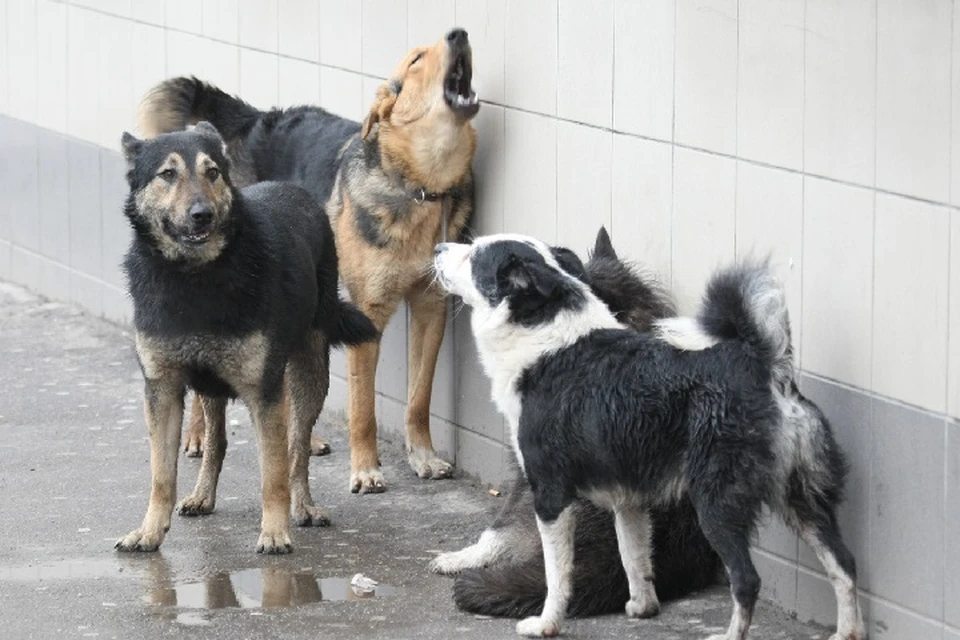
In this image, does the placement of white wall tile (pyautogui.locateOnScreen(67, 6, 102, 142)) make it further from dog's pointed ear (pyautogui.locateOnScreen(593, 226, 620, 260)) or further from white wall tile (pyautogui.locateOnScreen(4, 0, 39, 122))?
dog's pointed ear (pyautogui.locateOnScreen(593, 226, 620, 260))

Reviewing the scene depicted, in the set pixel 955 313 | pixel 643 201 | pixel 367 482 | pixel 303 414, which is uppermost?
pixel 643 201

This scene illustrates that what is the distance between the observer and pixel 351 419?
8492 mm

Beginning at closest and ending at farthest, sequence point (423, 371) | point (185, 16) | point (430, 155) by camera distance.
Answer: point (430, 155) < point (423, 371) < point (185, 16)

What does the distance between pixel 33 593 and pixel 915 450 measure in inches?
132

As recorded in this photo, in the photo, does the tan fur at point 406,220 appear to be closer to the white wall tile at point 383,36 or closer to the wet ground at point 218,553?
the wet ground at point 218,553

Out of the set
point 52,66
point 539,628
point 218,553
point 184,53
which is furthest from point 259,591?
point 52,66

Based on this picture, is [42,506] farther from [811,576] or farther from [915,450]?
[915,450]

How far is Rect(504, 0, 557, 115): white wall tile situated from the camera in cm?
778

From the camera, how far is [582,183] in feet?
24.9

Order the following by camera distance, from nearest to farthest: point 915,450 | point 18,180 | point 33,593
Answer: point 915,450 < point 33,593 < point 18,180

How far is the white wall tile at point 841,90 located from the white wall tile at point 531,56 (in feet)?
5.88

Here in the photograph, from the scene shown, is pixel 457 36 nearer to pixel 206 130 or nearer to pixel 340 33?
pixel 206 130

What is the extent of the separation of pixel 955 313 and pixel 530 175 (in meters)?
2.80

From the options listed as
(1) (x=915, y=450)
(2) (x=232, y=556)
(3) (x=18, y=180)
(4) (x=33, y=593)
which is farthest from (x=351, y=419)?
(3) (x=18, y=180)
